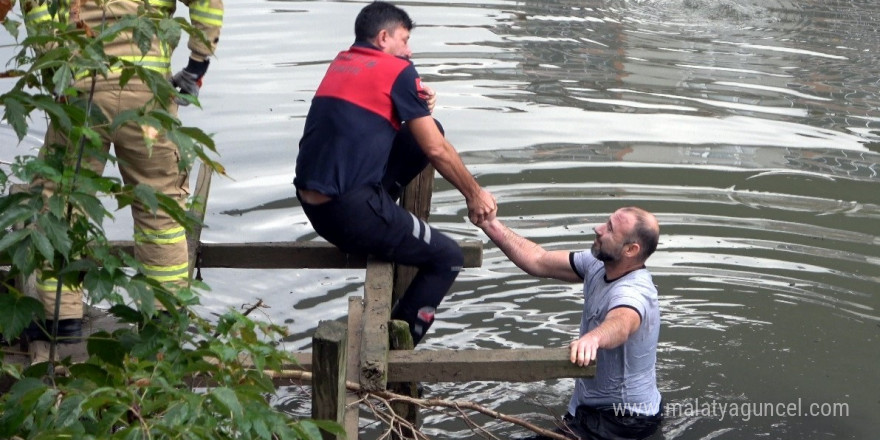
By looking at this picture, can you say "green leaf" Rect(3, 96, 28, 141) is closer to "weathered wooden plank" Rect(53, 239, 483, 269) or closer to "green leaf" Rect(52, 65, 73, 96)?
"green leaf" Rect(52, 65, 73, 96)

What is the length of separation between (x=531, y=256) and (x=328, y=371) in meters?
2.88

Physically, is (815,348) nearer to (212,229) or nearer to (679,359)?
(679,359)

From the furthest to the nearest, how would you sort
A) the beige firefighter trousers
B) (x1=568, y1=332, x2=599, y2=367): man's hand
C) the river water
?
the river water < the beige firefighter trousers < (x1=568, y1=332, x2=599, y2=367): man's hand

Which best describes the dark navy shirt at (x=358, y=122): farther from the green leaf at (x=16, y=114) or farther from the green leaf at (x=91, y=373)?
the green leaf at (x=16, y=114)

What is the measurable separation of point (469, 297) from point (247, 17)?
755 centimetres

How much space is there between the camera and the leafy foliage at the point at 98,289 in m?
2.97

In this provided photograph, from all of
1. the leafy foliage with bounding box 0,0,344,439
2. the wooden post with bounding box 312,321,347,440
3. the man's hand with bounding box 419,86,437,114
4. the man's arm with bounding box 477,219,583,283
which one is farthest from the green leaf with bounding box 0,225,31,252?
the man's arm with bounding box 477,219,583,283

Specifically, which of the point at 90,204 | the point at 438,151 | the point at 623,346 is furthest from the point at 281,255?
the point at 90,204

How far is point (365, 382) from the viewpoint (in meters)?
4.59

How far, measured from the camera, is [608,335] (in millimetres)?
5199

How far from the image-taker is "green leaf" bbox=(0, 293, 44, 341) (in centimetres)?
320

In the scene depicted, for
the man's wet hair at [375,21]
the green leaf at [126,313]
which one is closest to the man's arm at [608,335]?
the man's wet hair at [375,21]

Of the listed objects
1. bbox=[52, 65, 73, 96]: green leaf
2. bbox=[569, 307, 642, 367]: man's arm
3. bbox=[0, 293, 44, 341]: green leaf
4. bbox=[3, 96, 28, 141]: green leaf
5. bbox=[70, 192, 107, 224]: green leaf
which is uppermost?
bbox=[52, 65, 73, 96]: green leaf

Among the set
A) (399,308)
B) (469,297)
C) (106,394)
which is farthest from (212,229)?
(106,394)
